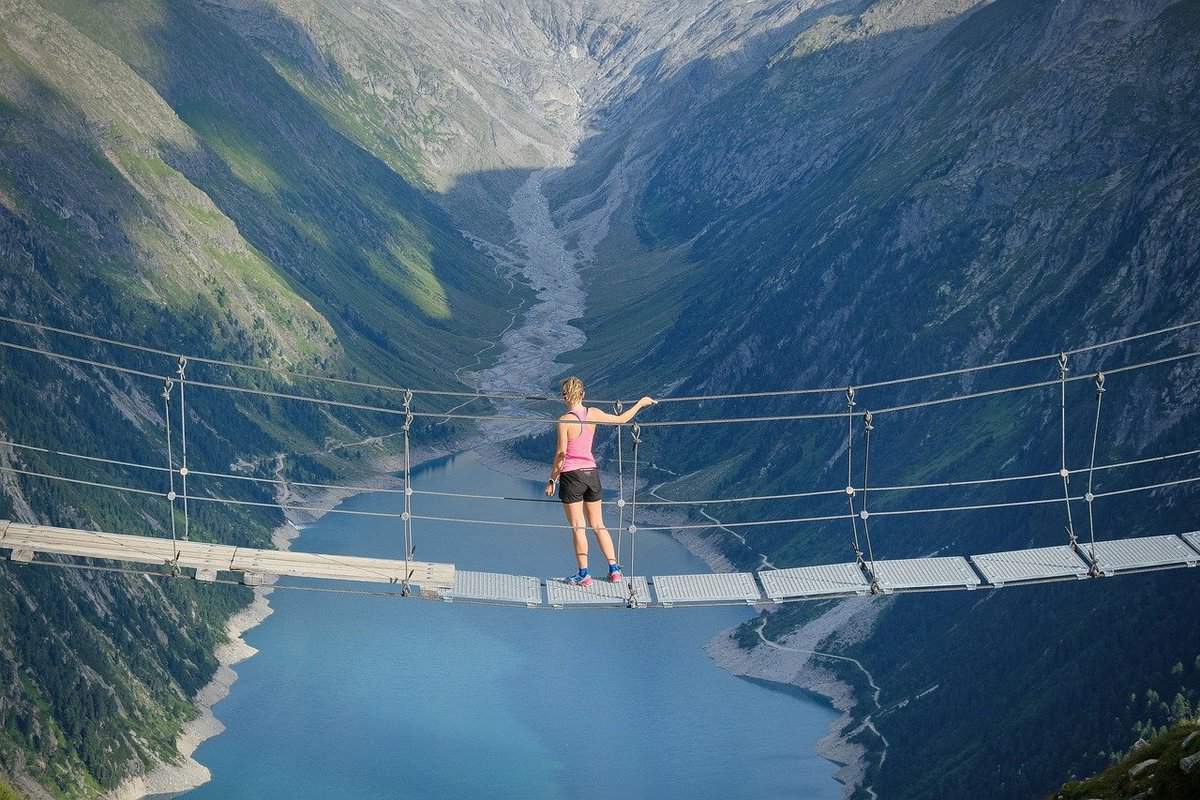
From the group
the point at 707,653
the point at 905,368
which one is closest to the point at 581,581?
the point at 707,653

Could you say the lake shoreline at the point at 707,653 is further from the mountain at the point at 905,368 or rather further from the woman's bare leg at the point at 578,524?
the woman's bare leg at the point at 578,524

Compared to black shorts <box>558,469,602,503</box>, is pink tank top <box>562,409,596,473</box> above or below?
above

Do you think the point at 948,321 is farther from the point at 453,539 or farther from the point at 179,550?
the point at 179,550

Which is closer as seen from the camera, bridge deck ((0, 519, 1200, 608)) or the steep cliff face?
bridge deck ((0, 519, 1200, 608))

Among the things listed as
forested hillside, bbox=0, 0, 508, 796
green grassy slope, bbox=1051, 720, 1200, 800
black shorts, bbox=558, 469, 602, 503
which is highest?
forested hillside, bbox=0, 0, 508, 796

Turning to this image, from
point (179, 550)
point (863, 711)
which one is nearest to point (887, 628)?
point (863, 711)

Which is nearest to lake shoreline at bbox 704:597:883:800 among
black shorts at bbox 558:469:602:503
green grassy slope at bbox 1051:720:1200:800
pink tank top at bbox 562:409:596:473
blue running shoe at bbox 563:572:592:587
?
green grassy slope at bbox 1051:720:1200:800

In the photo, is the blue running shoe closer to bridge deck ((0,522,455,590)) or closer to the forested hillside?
bridge deck ((0,522,455,590))
